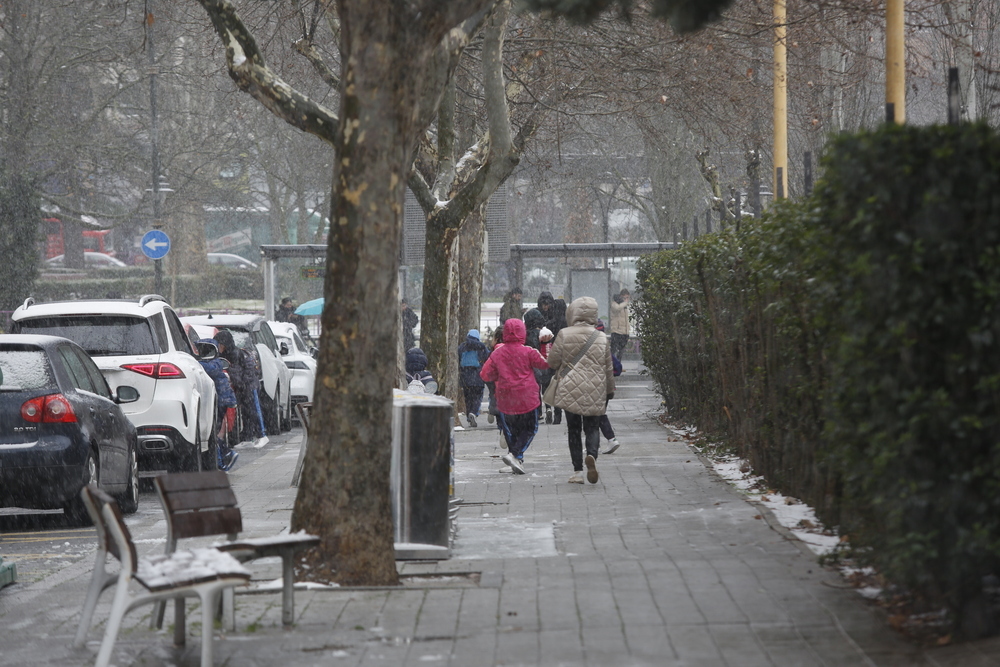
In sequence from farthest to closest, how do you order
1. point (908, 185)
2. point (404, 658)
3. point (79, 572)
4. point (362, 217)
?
point (79, 572), point (362, 217), point (404, 658), point (908, 185)

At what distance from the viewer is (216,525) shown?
6.93 meters

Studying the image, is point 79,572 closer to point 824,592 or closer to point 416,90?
point 416,90

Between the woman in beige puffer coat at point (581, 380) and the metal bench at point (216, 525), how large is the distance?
583cm

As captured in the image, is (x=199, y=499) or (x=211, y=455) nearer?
(x=199, y=499)

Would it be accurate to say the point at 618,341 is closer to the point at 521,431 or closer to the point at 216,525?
the point at 521,431

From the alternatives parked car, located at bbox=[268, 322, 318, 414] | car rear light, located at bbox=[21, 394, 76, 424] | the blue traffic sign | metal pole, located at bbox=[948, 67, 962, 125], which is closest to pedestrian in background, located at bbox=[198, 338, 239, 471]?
car rear light, located at bbox=[21, 394, 76, 424]

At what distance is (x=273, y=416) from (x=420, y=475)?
12308 mm

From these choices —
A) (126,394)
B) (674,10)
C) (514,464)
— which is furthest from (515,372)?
(674,10)

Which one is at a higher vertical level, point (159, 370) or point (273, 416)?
point (159, 370)

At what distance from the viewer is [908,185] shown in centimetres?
565

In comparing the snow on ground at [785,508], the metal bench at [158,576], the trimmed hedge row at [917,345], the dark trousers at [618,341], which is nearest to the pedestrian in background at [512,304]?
the dark trousers at [618,341]

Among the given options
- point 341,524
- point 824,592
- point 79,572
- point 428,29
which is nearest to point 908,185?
point 824,592

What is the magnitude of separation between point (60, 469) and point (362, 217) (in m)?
4.43

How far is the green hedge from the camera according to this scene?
156ft
